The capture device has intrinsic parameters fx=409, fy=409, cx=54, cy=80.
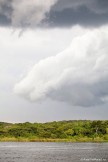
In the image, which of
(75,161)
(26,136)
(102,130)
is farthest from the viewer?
(26,136)

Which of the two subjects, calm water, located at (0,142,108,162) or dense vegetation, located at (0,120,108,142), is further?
dense vegetation, located at (0,120,108,142)

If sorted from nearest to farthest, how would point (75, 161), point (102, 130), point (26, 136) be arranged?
point (75, 161), point (102, 130), point (26, 136)

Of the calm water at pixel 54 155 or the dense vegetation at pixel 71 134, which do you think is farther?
the dense vegetation at pixel 71 134

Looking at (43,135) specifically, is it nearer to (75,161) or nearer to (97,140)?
(97,140)

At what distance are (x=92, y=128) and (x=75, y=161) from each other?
121 metres

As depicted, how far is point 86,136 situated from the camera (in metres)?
186

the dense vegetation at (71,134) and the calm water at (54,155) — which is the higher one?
the dense vegetation at (71,134)

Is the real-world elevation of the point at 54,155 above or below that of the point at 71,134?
below

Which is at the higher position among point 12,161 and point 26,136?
point 26,136

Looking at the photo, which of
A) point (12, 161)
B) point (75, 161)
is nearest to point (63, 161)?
point (75, 161)

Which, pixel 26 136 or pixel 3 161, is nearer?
pixel 3 161

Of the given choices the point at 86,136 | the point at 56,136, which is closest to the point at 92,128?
the point at 86,136

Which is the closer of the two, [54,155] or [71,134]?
[54,155]

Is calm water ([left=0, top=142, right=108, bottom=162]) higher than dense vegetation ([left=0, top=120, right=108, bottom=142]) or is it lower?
lower
